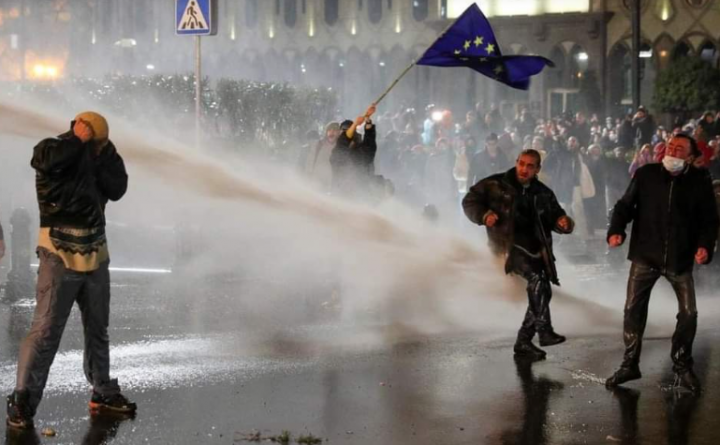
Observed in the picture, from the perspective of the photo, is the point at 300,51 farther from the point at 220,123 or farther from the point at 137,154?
the point at 137,154

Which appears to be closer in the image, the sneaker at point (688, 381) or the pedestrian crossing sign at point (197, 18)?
the sneaker at point (688, 381)

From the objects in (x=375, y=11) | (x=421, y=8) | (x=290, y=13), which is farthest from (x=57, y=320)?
(x=290, y=13)

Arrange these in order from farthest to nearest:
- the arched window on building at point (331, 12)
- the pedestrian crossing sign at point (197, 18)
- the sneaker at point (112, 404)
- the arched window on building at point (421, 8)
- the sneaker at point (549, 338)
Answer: the arched window on building at point (331, 12) < the arched window on building at point (421, 8) < the pedestrian crossing sign at point (197, 18) < the sneaker at point (549, 338) < the sneaker at point (112, 404)

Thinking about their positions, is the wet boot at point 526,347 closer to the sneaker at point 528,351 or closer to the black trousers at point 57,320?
the sneaker at point 528,351

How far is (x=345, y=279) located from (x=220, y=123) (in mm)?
11219

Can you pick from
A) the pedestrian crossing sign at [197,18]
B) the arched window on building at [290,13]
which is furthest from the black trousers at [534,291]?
the arched window on building at [290,13]

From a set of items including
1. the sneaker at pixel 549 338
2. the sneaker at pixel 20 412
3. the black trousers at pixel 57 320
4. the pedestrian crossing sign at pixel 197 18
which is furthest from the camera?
the pedestrian crossing sign at pixel 197 18

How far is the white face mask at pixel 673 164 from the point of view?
323 inches

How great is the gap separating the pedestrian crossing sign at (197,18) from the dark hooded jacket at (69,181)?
773 centimetres

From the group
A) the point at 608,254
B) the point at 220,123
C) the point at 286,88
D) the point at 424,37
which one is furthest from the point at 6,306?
the point at 424,37

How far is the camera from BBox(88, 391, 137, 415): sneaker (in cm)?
734

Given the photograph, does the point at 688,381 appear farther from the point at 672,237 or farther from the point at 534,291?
the point at 534,291

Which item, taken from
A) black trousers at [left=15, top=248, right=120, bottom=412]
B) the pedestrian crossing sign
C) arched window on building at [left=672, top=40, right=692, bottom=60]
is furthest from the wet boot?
arched window on building at [left=672, top=40, right=692, bottom=60]

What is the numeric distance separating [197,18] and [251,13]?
34.3 meters
